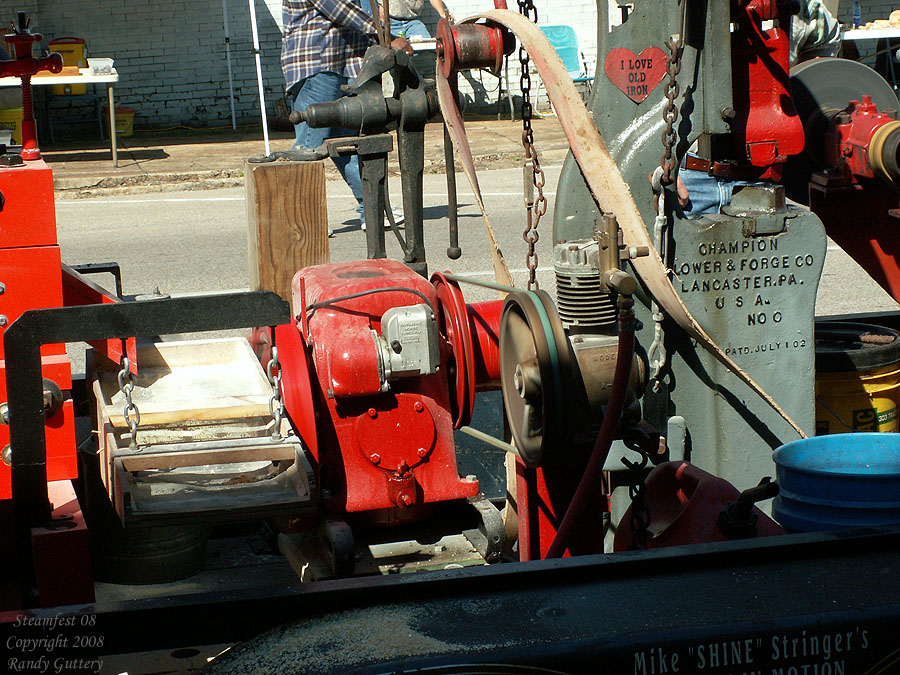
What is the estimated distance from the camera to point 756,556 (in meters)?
1.69

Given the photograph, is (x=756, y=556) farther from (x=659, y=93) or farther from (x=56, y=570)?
(x=659, y=93)

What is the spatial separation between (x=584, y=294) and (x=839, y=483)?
2.36ft

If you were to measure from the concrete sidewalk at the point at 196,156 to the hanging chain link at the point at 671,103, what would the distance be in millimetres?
8333

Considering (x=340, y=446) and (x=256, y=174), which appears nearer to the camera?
(x=340, y=446)

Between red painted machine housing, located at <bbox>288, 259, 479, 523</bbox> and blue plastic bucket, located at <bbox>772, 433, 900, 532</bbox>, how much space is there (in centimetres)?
94

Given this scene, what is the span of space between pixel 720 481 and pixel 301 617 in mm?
1011

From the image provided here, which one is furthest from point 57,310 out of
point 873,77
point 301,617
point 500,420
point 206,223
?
point 206,223

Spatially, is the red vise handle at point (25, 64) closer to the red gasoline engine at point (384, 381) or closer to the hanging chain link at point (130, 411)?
the hanging chain link at point (130, 411)

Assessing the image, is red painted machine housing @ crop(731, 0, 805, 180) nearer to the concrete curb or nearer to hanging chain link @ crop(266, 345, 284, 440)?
hanging chain link @ crop(266, 345, 284, 440)

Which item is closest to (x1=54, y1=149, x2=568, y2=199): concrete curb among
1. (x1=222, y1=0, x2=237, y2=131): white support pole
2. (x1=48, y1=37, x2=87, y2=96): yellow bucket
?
(x1=48, y1=37, x2=87, y2=96): yellow bucket

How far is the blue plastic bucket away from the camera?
1.97m

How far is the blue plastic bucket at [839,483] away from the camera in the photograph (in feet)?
6.45

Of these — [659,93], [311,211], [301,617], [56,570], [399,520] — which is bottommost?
[399,520]

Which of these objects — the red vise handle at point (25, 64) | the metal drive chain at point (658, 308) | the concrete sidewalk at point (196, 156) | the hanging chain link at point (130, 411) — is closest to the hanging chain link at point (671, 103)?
the metal drive chain at point (658, 308)
